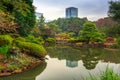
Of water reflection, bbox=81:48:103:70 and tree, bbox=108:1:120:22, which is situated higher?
tree, bbox=108:1:120:22

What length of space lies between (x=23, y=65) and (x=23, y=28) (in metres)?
12.1

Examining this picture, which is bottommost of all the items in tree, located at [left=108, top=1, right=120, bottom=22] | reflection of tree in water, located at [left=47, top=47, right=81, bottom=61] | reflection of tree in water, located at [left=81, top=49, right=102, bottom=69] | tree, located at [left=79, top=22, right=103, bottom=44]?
reflection of tree in water, located at [left=47, top=47, right=81, bottom=61]

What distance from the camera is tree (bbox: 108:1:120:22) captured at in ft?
15.2

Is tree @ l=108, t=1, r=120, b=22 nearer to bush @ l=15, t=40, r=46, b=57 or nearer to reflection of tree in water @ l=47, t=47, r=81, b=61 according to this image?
bush @ l=15, t=40, r=46, b=57

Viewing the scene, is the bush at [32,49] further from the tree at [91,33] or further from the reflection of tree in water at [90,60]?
the tree at [91,33]

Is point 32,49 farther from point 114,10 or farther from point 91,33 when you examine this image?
point 91,33

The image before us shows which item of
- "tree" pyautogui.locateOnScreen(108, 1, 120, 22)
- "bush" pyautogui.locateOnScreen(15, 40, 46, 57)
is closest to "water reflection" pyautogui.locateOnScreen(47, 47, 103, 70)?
"bush" pyautogui.locateOnScreen(15, 40, 46, 57)

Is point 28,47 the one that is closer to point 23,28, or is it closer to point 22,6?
point 22,6

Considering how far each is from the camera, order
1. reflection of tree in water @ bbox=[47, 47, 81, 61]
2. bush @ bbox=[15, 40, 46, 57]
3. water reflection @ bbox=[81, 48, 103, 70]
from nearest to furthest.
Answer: water reflection @ bbox=[81, 48, 103, 70] < bush @ bbox=[15, 40, 46, 57] < reflection of tree in water @ bbox=[47, 47, 81, 61]

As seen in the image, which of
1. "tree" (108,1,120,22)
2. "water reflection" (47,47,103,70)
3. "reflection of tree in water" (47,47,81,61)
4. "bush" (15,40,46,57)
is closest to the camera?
"tree" (108,1,120,22)

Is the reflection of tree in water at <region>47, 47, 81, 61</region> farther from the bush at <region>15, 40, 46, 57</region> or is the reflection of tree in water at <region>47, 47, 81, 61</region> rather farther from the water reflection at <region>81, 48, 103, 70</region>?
the bush at <region>15, 40, 46, 57</region>

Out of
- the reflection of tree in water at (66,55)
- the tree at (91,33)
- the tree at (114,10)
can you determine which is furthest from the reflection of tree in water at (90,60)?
the tree at (91,33)

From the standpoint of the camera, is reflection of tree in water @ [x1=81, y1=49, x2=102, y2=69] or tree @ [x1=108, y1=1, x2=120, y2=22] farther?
reflection of tree in water @ [x1=81, y1=49, x2=102, y2=69]

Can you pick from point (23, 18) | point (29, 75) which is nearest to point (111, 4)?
point (29, 75)
